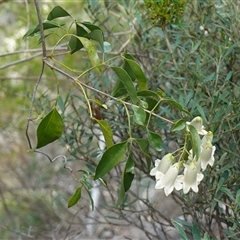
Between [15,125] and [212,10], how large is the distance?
1.33m

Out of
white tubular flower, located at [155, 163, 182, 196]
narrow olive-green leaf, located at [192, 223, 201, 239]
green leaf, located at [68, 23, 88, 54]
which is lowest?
narrow olive-green leaf, located at [192, 223, 201, 239]

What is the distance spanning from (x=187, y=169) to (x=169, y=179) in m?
0.03

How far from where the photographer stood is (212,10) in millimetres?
1060

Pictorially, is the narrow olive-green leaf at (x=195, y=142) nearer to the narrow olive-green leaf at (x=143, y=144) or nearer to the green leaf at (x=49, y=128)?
the narrow olive-green leaf at (x=143, y=144)

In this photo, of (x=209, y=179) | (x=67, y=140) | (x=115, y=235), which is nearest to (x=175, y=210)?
(x=115, y=235)

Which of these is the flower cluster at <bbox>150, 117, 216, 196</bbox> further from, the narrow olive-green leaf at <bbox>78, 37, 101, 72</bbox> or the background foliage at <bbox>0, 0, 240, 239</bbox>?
the narrow olive-green leaf at <bbox>78, 37, 101, 72</bbox>

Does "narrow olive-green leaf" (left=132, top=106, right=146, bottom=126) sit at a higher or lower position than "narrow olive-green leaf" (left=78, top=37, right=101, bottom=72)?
lower

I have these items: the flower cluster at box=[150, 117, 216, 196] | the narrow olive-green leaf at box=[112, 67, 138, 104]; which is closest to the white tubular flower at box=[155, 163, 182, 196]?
the flower cluster at box=[150, 117, 216, 196]

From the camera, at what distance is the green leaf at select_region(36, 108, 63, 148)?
27.2 inches

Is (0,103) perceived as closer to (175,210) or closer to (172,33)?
(175,210)

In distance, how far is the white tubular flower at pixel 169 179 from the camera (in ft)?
2.20

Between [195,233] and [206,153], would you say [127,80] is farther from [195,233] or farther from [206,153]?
[195,233]

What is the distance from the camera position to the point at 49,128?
2.28ft

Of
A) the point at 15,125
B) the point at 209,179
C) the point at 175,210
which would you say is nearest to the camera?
the point at 209,179
